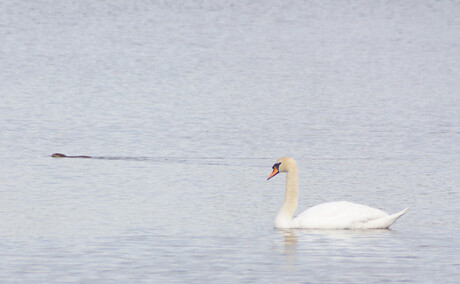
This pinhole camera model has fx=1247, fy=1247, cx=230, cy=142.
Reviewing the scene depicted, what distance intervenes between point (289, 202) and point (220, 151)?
679 centimetres

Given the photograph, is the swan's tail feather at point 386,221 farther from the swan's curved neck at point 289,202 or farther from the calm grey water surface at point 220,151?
the swan's curved neck at point 289,202

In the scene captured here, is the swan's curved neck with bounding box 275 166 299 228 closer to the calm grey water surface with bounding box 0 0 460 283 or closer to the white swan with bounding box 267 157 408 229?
the white swan with bounding box 267 157 408 229

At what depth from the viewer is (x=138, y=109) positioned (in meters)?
28.9

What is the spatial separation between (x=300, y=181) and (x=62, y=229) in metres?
5.10

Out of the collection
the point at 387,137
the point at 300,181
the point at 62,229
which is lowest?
the point at 62,229

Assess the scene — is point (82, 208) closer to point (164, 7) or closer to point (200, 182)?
point (200, 182)

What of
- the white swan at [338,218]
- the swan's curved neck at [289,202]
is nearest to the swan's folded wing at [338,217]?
the white swan at [338,218]

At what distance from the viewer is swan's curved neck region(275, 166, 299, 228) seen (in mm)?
14906

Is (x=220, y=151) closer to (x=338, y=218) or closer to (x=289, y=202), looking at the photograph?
(x=289, y=202)

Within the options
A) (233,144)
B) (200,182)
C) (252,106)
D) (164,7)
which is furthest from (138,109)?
(164,7)

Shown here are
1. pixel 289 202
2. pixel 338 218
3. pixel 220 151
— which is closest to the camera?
pixel 338 218

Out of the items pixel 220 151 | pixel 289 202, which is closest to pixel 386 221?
pixel 289 202

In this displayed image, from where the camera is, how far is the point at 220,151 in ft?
72.7

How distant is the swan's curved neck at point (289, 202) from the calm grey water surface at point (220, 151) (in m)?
0.17
